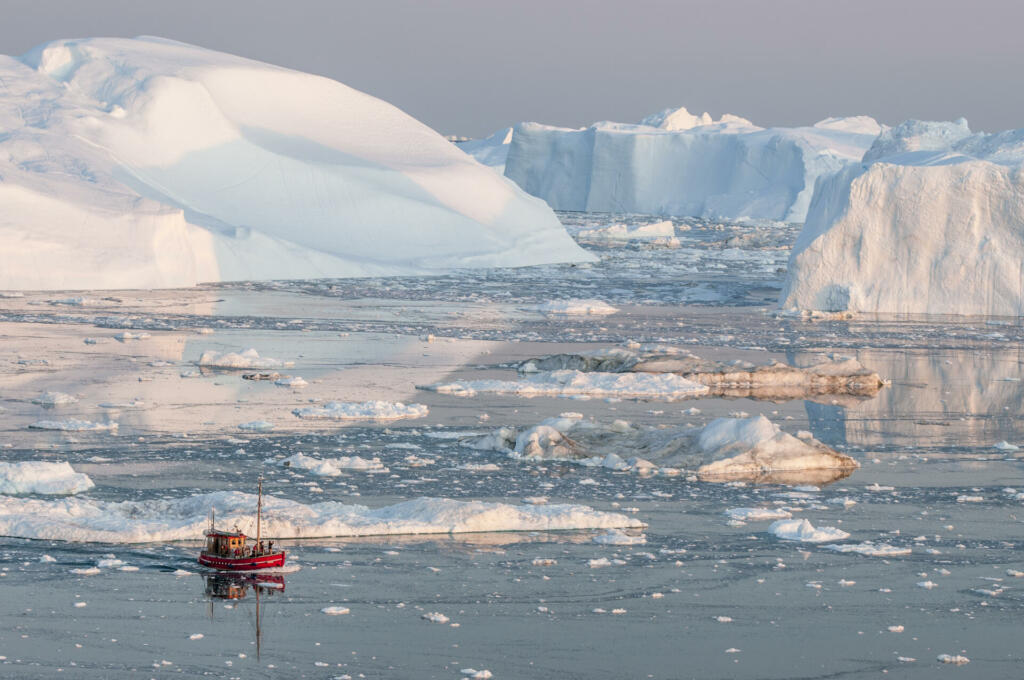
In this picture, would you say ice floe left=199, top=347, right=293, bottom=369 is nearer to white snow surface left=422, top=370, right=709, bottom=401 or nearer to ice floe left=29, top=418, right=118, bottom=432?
white snow surface left=422, top=370, right=709, bottom=401

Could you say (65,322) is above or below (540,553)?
above

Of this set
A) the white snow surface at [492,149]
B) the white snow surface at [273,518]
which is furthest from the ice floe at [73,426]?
the white snow surface at [492,149]

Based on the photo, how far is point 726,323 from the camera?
21922 mm

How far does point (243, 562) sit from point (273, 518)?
0.90 metres

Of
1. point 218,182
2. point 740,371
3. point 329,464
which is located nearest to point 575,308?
point 740,371

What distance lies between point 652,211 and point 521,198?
817 inches

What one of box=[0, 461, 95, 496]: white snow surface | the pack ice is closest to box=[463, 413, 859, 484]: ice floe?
box=[0, 461, 95, 496]: white snow surface

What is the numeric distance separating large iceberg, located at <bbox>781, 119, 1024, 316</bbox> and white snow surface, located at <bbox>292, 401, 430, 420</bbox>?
11.5 m

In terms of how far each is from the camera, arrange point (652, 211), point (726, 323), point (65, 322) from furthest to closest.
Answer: point (652, 211)
point (726, 323)
point (65, 322)

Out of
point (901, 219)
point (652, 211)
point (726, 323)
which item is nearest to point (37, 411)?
point (726, 323)

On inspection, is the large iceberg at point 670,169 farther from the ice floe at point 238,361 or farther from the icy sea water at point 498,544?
the ice floe at point 238,361

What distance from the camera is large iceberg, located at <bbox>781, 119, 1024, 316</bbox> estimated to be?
73.3 feet

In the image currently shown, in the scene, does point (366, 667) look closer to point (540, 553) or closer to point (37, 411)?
point (540, 553)

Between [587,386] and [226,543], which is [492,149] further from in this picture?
[226,543]
